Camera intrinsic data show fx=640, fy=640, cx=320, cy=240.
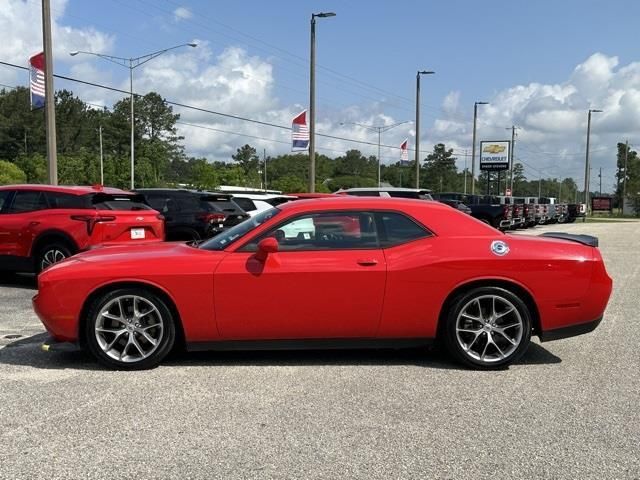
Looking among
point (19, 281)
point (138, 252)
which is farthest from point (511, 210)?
point (138, 252)

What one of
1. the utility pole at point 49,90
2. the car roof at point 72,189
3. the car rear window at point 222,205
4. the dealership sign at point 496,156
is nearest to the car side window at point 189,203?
the car rear window at point 222,205

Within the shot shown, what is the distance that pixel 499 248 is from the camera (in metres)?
5.41

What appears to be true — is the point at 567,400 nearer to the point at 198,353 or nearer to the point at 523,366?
the point at 523,366

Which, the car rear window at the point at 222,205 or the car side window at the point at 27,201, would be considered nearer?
the car side window at the point at 27,201

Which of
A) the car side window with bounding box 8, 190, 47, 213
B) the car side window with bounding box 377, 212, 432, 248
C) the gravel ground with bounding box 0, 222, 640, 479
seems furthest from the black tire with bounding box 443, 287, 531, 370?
the car side window with bounding box 8, 190, 47, 213

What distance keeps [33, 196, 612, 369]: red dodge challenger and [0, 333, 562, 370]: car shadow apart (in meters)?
0.24

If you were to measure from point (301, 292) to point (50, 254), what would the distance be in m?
→ 5.83

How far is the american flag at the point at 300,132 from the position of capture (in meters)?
27.8

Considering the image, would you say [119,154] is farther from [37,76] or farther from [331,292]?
[331,292]

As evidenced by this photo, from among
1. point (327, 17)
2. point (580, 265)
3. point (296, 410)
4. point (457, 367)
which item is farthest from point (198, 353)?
point (327, 17)

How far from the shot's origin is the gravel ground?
3.56m

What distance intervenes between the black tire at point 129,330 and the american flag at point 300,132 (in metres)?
22.9

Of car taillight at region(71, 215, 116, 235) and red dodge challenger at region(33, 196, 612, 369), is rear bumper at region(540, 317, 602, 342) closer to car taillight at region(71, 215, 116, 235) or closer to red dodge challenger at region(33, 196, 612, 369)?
red dodge challenger at region(33, 196, 612, 369)

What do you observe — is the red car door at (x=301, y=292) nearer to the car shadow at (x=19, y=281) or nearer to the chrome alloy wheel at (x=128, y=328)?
the chrome alloy wheel at (x=128, y=328)
